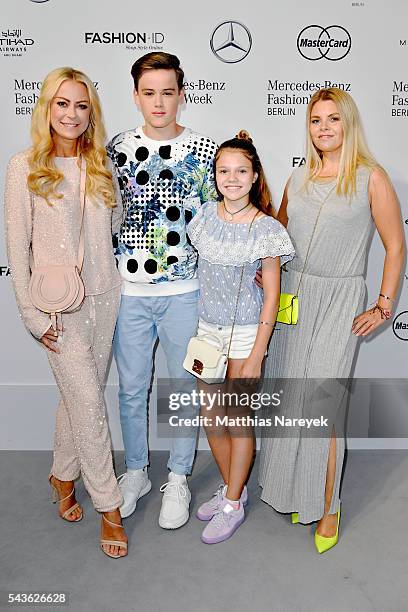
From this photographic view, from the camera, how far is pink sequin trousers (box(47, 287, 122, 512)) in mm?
2463

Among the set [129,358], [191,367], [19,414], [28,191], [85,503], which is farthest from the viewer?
[19,414]

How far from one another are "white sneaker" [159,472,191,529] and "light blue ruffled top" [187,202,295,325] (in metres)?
0.87

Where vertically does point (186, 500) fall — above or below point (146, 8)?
below

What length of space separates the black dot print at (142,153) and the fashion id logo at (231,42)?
90 cm

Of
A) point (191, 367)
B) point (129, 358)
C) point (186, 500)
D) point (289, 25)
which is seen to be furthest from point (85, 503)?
point (289, 25)

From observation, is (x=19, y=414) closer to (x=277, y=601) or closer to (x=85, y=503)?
(x=85, y=503)

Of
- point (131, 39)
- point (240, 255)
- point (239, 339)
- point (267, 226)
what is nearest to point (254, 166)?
point (267, 226)

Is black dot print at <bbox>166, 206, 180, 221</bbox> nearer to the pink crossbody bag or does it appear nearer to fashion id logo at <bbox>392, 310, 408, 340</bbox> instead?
the pink crossbody bag

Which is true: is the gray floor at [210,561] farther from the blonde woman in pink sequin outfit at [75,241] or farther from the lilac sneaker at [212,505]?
the blonde woman in pink sequin outfit at [75,241]

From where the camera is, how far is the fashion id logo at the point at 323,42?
314cm

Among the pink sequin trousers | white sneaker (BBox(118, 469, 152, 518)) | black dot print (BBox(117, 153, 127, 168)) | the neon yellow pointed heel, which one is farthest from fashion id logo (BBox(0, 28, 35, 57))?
the neon yellow pointed heel

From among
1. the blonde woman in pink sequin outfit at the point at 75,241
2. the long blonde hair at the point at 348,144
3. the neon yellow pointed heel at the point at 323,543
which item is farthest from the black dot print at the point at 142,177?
the neon yellow pointed heel at the point at 323,543

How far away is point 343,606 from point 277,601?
24 centimetres

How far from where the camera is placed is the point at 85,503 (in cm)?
301
